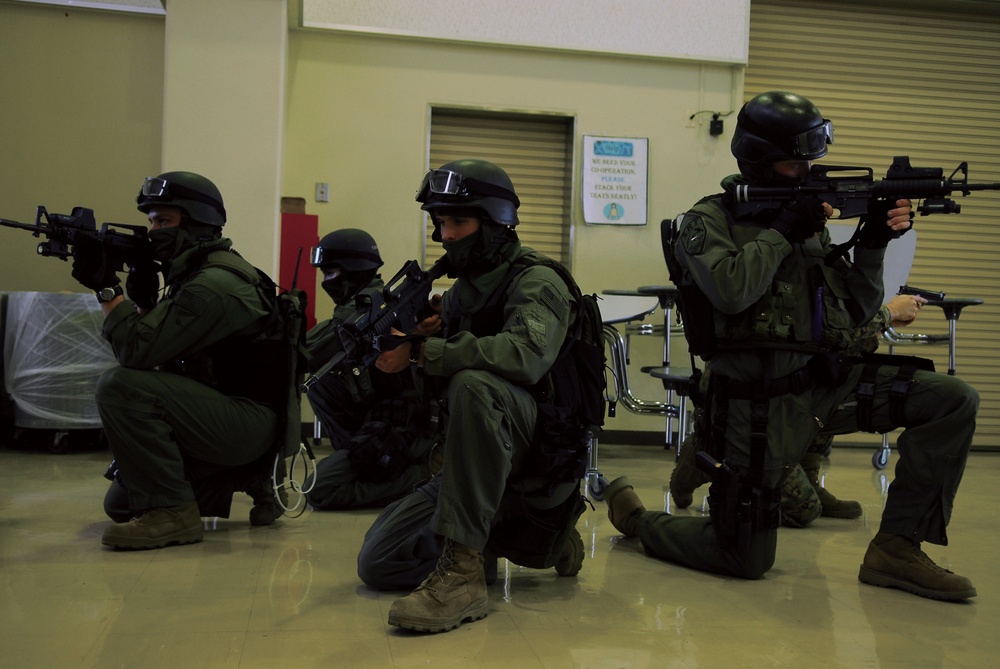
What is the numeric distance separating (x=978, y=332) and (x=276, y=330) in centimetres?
599

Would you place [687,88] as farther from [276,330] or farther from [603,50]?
[276,330]

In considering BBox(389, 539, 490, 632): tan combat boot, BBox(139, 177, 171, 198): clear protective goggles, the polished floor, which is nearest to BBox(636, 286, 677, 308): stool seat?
the polished floor

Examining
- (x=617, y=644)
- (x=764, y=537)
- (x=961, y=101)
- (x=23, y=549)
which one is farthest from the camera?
(x=961, y=101)

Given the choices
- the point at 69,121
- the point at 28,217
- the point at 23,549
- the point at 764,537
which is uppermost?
the point at 69,121

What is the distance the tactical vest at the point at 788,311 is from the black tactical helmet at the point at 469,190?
2.15ft

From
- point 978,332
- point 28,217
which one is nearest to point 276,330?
point 28,217

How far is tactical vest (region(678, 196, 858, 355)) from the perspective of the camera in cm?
289

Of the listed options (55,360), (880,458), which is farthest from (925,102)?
(55,360)

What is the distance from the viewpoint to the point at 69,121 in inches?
243

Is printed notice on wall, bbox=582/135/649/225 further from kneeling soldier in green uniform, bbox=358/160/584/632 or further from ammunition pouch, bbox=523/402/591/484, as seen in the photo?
ammunition pouch, bbox=523/402/591/484

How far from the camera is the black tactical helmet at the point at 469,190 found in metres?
2.69

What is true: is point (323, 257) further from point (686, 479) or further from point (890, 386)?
point (890, 386)

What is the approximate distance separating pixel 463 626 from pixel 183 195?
196 cm

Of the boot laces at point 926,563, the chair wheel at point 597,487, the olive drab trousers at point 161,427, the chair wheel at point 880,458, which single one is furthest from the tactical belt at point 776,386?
the chair wheel at point 880,458
